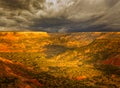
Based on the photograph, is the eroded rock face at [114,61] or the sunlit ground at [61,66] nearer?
the sunlit ground at [61,66]

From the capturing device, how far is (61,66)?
102m

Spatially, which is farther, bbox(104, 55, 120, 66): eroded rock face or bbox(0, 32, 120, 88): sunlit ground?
bbox(104, 55, 120, 66): eroded rock face

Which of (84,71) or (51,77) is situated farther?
(84,71)

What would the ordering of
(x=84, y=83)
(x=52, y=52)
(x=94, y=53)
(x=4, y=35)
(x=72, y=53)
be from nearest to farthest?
(x=84, y=83) < (x=94, y=53) < (x=72, y=53) < (x=52, y=52) < (x=4, y=35)

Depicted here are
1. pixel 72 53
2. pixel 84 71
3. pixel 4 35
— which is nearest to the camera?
pixel 84 71

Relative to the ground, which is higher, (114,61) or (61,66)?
(114,61)

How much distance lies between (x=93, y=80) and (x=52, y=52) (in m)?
72.8

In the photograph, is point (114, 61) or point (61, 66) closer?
point (114, 61)

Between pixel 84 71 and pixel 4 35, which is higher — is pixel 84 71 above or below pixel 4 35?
below

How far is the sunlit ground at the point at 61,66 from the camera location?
224 feet

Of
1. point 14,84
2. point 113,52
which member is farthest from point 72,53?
point 14,84

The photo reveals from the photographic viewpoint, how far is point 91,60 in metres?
114

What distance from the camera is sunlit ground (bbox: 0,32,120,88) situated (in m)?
68.2

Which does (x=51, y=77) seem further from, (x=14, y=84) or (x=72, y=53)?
(x=72, y=53)
